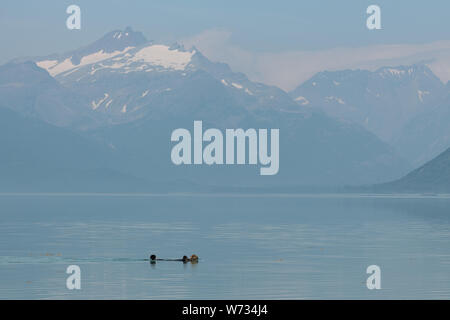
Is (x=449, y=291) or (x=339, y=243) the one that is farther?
(x=339, y=243)

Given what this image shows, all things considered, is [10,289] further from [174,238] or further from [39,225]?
[39,225]

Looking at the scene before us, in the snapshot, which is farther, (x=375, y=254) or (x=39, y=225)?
(x=39, y=225)

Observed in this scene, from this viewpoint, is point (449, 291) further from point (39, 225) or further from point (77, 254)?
point (39, 225)

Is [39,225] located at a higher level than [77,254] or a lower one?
higher

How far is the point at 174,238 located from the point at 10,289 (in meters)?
53.5

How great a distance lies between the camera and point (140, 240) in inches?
4245
